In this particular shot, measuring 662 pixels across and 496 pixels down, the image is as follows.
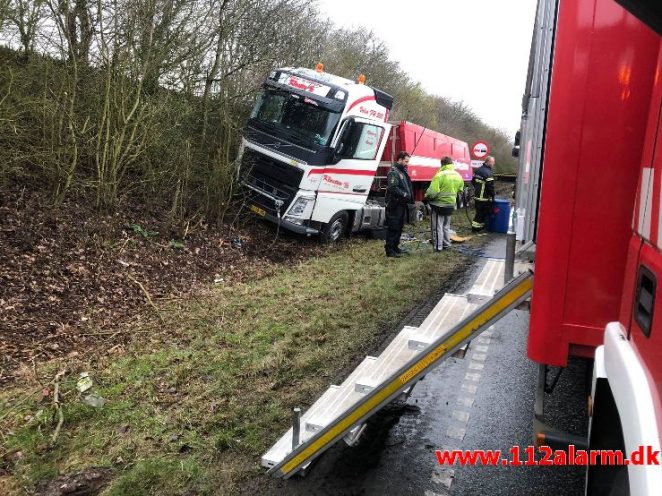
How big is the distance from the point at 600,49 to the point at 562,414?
294cm

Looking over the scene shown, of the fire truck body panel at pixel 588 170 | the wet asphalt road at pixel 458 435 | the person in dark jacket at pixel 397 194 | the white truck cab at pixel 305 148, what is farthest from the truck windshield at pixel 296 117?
the fire truck body panel at pixel 588 170

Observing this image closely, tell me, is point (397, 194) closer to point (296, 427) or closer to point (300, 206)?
point (300, 206)

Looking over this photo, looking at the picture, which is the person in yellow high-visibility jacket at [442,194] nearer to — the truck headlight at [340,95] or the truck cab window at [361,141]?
the truck cab window at [361,141]

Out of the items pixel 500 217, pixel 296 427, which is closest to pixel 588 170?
pixel 296 427

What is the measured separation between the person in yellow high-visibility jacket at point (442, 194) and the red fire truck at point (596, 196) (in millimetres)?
6878

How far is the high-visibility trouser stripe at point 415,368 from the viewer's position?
2.62m

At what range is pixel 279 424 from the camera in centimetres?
373

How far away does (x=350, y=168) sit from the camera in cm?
1020

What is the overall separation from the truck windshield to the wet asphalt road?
573cm

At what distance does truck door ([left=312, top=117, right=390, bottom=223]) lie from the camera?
980cm

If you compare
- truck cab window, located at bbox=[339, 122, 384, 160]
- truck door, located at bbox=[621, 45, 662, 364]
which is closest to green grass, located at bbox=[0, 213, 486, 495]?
truck door, located at bbox=[621, 45, 662, 364]

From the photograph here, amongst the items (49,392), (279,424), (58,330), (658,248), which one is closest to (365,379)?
(279,424)

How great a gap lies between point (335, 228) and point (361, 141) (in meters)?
1.84

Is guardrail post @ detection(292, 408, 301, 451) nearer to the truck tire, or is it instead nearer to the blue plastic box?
the truck tire
